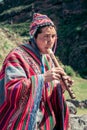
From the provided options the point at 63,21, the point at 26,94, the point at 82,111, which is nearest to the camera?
the point at 26,94

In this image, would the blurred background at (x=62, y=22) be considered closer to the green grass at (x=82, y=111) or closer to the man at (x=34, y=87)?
the green grass at (x=82, y=111)

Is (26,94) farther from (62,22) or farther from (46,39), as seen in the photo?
(62,22)

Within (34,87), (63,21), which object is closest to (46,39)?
(34,87)

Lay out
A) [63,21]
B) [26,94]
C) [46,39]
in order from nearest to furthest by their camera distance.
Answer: [26,94] < [46,39] < [63,21]

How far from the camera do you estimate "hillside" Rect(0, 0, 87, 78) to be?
119 feet

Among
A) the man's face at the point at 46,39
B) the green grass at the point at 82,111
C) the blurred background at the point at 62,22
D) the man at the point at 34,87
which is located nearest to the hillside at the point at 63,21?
the blurred background at the point at 62,22

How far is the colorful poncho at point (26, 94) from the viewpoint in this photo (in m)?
3.23

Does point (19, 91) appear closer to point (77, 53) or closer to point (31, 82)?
point (31, 82)

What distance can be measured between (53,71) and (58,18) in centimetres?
4370

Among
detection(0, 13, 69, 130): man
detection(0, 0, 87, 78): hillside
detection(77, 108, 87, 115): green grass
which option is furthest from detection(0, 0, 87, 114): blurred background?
detection(0, 13, 69, 130): man

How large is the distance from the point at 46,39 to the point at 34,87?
0.42 m

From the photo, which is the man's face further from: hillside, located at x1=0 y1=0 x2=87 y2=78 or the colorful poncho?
hillside, located at x1=0 y1=0 x2=87 y2=78

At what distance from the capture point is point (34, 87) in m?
3.25

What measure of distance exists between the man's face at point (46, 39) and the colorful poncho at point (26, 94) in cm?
6
